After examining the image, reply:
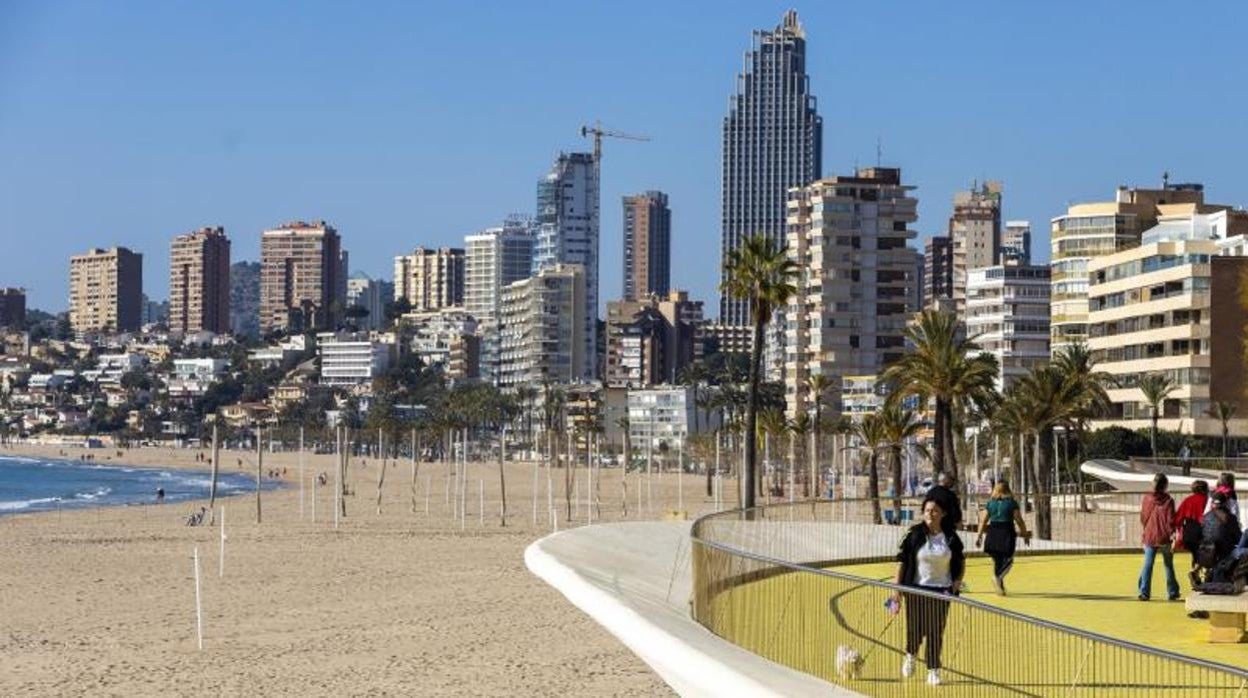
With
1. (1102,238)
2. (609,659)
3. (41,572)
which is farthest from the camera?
(1102,238)

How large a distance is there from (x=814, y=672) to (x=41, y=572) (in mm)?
27001

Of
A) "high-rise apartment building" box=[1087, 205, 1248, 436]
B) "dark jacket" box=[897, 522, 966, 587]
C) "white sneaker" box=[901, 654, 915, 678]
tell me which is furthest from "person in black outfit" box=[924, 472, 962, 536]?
"high-rise apartment building" box=[1087, 205, 1248, 436]

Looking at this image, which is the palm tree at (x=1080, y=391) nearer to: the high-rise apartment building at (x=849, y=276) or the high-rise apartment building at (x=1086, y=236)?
the high-rise apartment building at (x=1086, y=236)

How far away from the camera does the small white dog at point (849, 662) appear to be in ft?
48.4

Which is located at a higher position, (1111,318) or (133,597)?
(1111,318)

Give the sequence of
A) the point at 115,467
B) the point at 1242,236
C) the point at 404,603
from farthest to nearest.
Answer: the point at 115,467
the point at 1242,236
the point at 404,603

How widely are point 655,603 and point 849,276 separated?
4875 inches

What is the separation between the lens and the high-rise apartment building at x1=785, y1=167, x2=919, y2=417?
14638cm

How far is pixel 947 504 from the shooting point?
1828 centimetres

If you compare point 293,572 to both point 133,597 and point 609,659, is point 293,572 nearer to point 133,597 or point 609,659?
point 133,597

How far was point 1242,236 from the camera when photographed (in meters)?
93.8

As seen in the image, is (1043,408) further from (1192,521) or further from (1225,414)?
(1192,521)

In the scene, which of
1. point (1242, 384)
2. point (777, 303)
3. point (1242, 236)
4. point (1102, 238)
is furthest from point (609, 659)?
point (1102, 238)

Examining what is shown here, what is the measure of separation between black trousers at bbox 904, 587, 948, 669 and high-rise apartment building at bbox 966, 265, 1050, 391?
12760 cm
